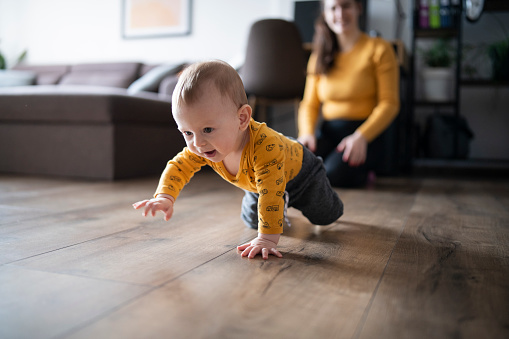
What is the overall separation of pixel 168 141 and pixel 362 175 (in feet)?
3.39

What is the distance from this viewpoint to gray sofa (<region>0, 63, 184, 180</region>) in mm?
2088

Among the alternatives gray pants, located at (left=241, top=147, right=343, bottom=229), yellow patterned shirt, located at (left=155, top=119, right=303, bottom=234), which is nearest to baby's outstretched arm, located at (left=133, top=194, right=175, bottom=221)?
yellow patterned shirt, located at (left=155, top=119, right=303, bottom=234)

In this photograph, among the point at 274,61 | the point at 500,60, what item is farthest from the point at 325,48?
the point at 500,60

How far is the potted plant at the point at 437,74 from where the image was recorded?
3.01 metres

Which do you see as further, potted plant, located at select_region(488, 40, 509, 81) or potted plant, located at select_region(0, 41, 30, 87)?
potted plant, located at select_region(0, 41, 30, 87)

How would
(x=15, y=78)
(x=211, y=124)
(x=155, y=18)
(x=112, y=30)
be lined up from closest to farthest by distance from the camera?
(x=211, y=124), (x=15, y=78), (x=155, y=18), (x=112, y=30)

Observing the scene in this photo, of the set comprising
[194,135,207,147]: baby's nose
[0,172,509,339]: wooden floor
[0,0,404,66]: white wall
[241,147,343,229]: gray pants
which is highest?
[0,0,404,66]: white wall

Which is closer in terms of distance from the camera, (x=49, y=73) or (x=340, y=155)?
(x=340, y=155)

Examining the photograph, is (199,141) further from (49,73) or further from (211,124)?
(49,73)

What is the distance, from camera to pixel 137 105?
2176mm

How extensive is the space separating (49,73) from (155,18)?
998 millimetres

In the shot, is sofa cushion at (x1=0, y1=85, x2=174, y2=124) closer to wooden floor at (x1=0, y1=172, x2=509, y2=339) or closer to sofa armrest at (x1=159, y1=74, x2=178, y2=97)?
sofa armrest at (x1=159, y1=74, x2=178, y2=97)

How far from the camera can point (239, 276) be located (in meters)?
0.74

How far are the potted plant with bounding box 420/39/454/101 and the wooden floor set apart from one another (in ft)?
5.85
